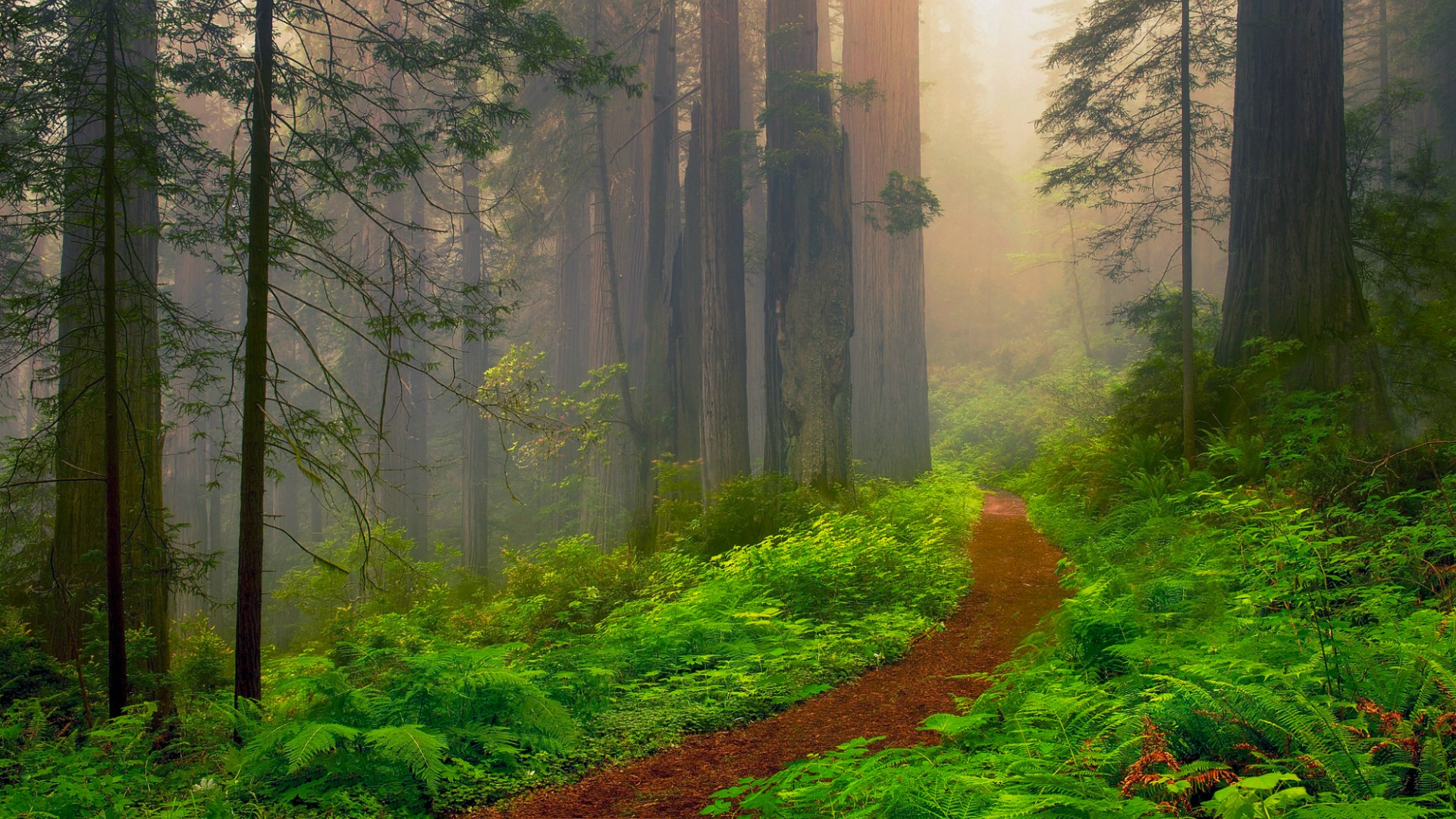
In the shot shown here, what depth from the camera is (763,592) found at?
6945 mm

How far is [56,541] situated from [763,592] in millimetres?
6759

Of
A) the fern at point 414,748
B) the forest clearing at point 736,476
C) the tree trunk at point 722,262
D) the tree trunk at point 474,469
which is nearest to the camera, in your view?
the forest clearing at point 736,476

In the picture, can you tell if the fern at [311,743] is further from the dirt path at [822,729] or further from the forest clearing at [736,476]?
the dirt path at [822,729]

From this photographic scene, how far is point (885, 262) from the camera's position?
58.2ft

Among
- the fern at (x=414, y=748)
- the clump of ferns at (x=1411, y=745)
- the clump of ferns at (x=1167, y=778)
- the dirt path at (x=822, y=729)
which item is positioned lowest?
the dirt path at (x=822, y=729)

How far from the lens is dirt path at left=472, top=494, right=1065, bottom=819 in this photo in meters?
3.76

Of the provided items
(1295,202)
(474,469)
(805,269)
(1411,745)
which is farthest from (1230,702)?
(474,469)

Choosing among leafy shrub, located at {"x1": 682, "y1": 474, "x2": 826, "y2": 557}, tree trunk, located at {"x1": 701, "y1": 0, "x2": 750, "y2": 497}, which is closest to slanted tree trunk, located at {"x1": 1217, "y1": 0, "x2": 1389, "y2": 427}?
leafy shrub, located at {"x1": 682, "y1": 474, "x2": 826, "y2": 557}

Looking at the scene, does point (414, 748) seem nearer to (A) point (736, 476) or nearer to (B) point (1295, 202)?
(A) point (736, 476)

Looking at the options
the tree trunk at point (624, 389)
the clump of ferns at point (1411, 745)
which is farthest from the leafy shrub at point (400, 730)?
the tree trunk at point (624, 389)

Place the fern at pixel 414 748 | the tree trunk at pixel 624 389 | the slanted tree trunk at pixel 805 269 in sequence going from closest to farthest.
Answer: the fern at pixel 414 748 < the slanted tree trunk at pixel 805 269 < the tree trunk at pixel 624 389

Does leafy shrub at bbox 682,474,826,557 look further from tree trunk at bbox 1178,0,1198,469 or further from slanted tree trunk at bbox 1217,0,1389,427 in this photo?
slanted tree trunk at bbox 1217,0,1389,427

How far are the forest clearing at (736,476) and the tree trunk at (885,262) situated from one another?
0.31ft

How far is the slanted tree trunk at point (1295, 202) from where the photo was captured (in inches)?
363
